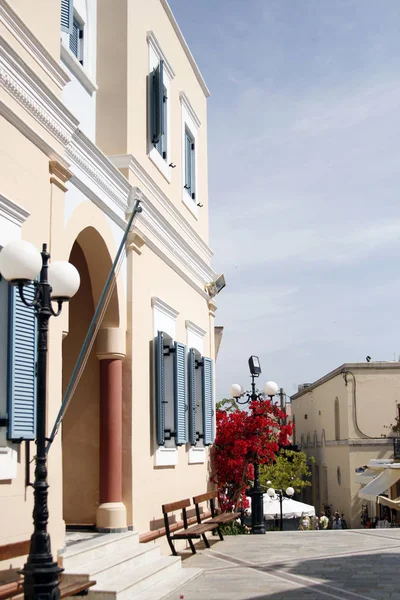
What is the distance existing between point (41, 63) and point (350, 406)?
30121mm

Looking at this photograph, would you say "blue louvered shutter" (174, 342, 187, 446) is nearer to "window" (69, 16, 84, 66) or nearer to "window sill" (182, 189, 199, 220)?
"window sill" (182, 189, 199, 220)

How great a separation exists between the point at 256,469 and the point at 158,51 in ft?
26.7

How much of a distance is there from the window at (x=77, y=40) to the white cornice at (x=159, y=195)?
143cm

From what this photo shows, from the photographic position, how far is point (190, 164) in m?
16.2

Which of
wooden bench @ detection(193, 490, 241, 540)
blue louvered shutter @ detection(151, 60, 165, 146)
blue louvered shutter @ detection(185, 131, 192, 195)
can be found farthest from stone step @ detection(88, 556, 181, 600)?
blue louvered shutter @ detection(185, 131, 192, 195)

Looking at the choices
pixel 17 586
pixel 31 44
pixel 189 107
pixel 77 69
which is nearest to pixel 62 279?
pixel 17 586

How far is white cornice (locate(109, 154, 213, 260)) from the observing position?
11844 millimetres

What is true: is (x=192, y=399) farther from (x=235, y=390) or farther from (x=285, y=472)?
(x=285, y=472)

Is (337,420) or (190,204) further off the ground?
(190,204)

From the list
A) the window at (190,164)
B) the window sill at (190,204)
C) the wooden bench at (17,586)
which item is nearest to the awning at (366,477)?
the window sill at (190,204)

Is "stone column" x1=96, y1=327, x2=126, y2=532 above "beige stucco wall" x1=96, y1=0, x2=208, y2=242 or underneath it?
underneath

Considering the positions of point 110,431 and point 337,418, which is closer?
point 110,431

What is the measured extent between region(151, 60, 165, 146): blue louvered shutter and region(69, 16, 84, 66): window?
1780 millimetres

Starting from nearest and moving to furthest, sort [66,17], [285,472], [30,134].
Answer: [30,134] < [66,17] < [285,472]
